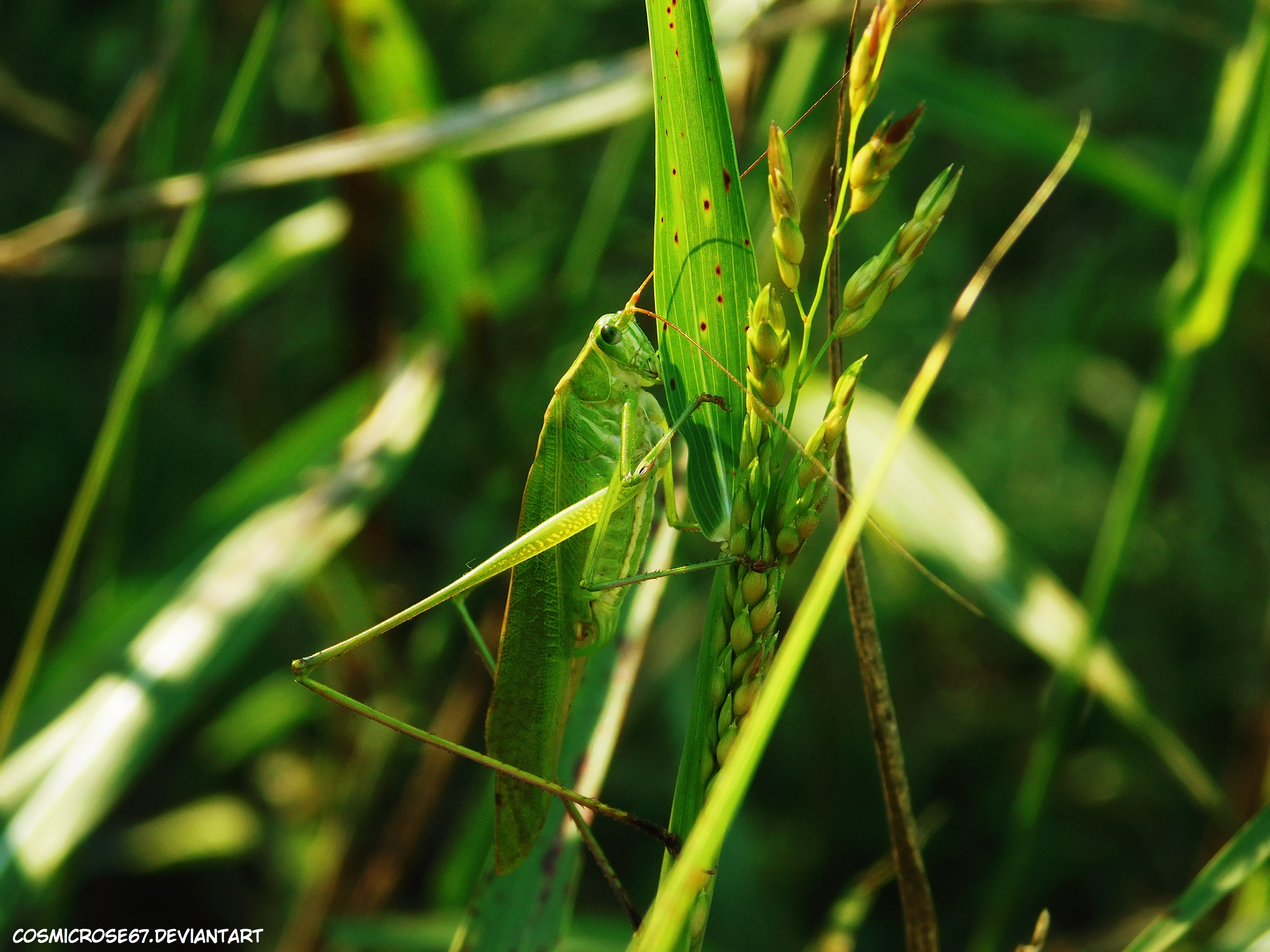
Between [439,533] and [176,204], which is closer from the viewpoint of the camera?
[176,204]

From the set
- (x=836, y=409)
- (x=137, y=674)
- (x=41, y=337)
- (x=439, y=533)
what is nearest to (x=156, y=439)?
(x=41, y=337)

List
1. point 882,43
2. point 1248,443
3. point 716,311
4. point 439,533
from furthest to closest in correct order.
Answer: point 439,533, point 1248,443, point 716,311, point 882,43

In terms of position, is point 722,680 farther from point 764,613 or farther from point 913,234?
point 913,234

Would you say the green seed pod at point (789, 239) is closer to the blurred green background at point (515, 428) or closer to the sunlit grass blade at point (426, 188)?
the blurred green background at point (515, 428)

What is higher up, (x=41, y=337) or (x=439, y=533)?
(x=41, y=337)

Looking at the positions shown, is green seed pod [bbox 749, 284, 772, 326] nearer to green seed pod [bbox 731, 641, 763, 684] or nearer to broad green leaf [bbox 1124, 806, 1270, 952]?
green seed pod [bbox 731, 641, 763, 684]

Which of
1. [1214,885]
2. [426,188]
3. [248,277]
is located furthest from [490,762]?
[248,277]

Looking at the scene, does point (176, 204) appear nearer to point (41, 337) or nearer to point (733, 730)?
point (733, 730)
